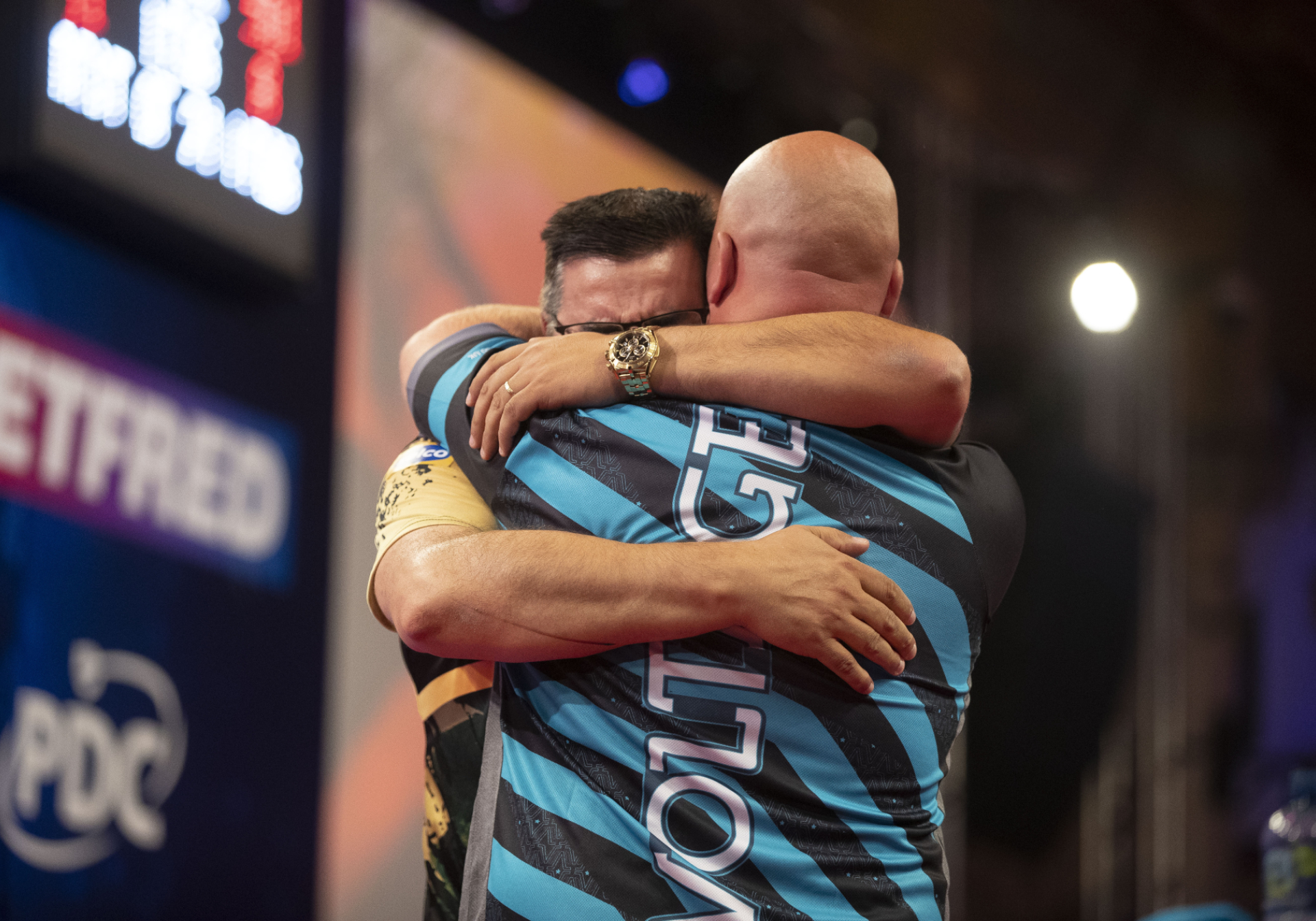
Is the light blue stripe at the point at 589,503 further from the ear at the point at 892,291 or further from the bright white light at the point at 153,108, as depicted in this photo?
the bright white light at the point at 153,108

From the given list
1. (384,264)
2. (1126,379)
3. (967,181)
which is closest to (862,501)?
(384,264)

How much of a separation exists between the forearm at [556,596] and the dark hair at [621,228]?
1.35 feet

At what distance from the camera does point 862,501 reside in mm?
1030

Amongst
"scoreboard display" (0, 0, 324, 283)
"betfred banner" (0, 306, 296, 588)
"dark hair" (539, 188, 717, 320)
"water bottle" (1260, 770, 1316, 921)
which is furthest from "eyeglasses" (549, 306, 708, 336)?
"water bottle" (1260, 770, 1316, 921)

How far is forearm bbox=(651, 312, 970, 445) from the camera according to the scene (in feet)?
3.36

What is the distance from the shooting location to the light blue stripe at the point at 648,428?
3.35 ft

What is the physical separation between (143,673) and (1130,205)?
5.13 meters

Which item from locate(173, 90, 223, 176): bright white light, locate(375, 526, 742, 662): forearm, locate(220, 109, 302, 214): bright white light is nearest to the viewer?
locate(375, 526, 742, 662): forearm

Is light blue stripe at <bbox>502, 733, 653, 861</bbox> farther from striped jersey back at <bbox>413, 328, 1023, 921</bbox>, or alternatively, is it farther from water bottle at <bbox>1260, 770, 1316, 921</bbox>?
water bottle at <bbox>1260, 770, 1316, 921</bbox>

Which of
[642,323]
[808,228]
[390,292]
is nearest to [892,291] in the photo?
[808,228]

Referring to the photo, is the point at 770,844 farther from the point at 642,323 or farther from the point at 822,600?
the point at 642,323

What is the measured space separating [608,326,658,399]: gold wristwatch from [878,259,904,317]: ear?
0.87 feet

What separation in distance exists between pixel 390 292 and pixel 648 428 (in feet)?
9.00

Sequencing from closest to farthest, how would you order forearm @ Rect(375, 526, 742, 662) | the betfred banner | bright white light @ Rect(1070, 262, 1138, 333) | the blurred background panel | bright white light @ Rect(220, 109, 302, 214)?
forearm @ Rect(375, 526, 742, 662), the betfred banner, bright white light @ Rect(220, 109, 302, 214), the blurred background panel, bright white light @ Rect(1070, 262, 1138, 333)
